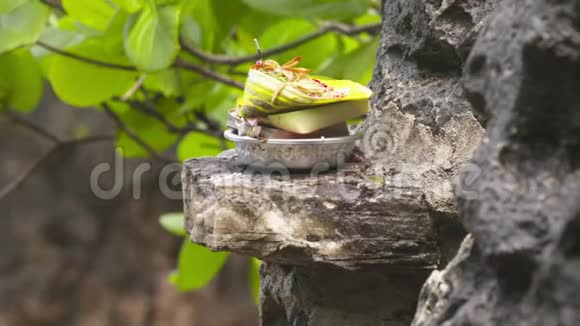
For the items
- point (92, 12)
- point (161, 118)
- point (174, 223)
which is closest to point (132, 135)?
point (161, 118)

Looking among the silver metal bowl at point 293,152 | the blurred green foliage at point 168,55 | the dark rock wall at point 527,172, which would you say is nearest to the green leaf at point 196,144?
the blurred green foliage at point 168,55

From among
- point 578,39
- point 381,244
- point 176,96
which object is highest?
point 176,96

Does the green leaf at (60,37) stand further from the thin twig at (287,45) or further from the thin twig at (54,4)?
the thin twig at (287,45)

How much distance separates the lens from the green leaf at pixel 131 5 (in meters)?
0.97

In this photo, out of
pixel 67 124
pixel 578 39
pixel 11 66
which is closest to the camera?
pixel 578 39

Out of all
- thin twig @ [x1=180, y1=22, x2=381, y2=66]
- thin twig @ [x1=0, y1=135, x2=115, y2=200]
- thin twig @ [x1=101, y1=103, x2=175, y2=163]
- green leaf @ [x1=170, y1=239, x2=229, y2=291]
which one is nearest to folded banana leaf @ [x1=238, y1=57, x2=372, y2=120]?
thin twig @ [x1=180, y1=22, x2=381, y2=66]

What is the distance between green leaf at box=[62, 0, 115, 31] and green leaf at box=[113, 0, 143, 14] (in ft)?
0.19

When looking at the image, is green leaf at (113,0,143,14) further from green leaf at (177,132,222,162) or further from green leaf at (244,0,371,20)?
green leaf at (177,132,222,162)

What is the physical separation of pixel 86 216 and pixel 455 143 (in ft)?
6.47

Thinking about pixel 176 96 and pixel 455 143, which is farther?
pixel 176 96

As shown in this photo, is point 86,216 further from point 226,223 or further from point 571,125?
point 571,125

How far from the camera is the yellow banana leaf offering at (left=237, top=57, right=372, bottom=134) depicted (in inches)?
25.2

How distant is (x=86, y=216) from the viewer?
2471mm

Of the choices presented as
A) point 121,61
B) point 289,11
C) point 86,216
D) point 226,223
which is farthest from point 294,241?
point 86,216
